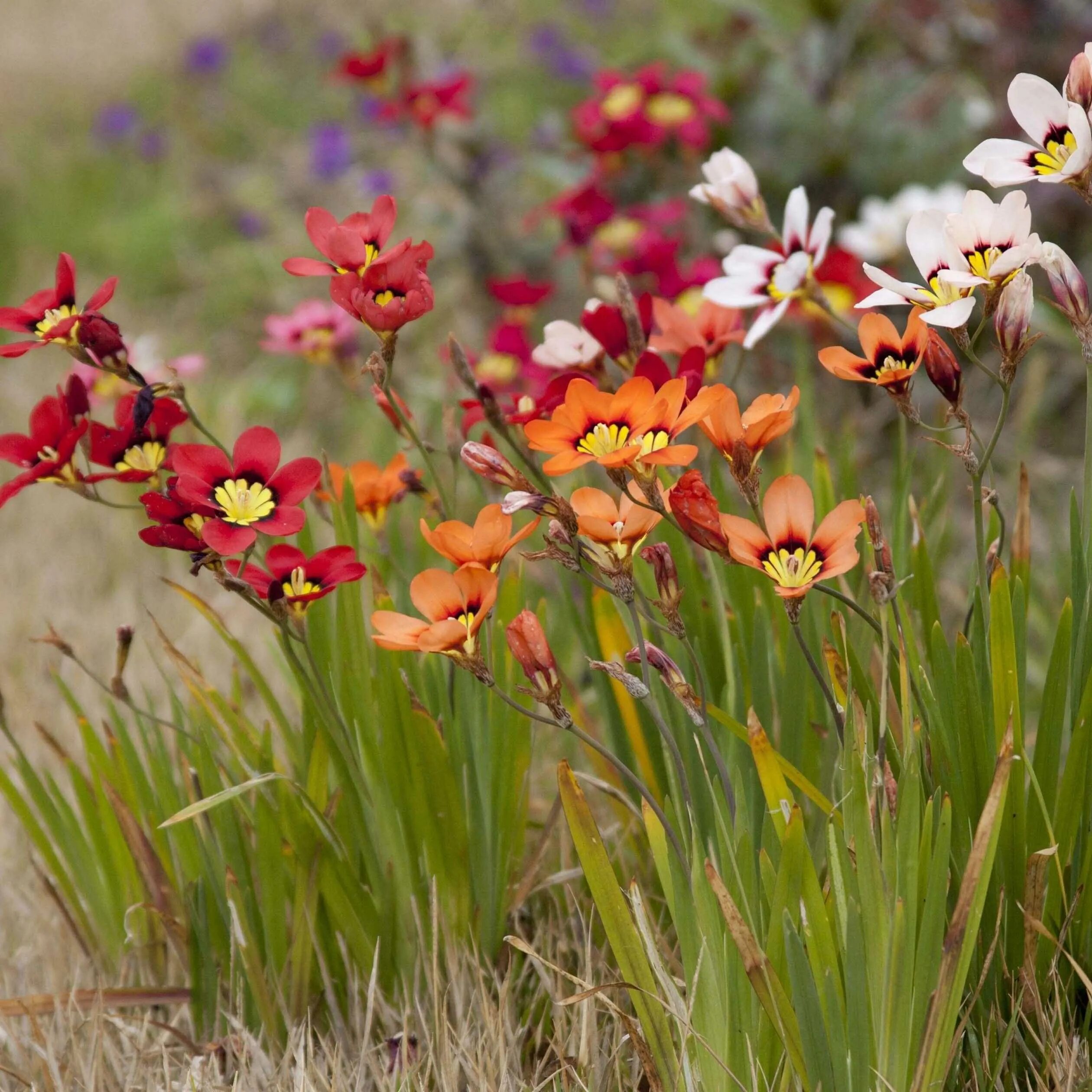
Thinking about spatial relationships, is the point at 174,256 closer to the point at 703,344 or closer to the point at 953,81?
the point at 953,81

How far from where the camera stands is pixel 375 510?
1.27 metres

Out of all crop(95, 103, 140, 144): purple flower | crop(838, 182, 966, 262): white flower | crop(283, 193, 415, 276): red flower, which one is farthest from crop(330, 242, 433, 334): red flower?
crop(95, 103, 140, 144): purple flower

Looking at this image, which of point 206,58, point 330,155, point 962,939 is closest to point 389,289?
point 962,939

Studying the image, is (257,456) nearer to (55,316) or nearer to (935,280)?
(55,316)

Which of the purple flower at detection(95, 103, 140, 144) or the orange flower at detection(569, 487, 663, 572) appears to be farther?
the purple flower at detection(95, 103, 140, 144)

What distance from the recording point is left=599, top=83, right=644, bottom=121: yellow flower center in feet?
7.18

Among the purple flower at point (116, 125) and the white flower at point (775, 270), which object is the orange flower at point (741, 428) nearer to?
the white flower at point (775, 270)

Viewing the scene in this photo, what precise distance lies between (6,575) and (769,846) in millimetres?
2063

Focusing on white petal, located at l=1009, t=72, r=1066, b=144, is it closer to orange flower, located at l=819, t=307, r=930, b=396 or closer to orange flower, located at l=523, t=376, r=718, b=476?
orange flower, located at l=819, t=307, r=930, b=396

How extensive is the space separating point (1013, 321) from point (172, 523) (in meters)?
0.64

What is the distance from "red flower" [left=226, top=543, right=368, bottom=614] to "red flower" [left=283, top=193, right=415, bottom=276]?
0.23 metres

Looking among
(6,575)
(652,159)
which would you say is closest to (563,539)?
(652,159)

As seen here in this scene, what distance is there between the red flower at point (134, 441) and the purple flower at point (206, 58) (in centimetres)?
486

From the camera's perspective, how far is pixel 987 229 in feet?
2.87
